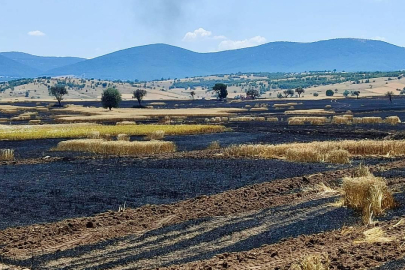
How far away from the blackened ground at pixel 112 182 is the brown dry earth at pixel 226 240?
5.67ft

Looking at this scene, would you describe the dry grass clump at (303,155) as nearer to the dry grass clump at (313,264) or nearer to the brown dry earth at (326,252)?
the brown dry earth at (326,252)

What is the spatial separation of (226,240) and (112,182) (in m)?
13.2

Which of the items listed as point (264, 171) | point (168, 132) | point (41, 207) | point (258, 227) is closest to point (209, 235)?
point (258, 227)

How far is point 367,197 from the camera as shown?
735 inches

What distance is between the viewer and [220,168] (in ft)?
107

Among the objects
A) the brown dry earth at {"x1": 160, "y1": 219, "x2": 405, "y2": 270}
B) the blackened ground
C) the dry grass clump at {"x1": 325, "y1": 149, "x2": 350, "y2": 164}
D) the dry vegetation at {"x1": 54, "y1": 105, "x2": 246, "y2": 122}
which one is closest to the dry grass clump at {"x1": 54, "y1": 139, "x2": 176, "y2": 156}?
the blackened ground

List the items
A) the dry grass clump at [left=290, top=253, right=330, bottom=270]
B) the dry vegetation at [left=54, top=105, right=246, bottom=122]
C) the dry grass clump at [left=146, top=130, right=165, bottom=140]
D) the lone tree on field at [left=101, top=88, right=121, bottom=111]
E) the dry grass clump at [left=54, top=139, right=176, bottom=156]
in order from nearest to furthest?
the dry grass clump at [left=290, top=253, right=330, bottom=270], the dry grass clump at [left=54, top=139, right=176, bottom=156], the dry grass clump at [left=146, top=130, right=165, bottom=140], the dry vegetation at [left=54, top=105, right=246, bottom=122], the lone tree on field at [left=101, top=88, right=121, bottom=111]

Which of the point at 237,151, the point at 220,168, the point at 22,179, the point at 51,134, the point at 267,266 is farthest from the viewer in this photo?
the point at 51,134

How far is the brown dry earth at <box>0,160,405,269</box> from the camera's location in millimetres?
13281

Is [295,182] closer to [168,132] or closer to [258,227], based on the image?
[258,227]

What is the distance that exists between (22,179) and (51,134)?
103 feet

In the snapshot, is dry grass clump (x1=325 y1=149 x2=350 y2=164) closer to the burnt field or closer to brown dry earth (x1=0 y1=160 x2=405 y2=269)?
the burnt field

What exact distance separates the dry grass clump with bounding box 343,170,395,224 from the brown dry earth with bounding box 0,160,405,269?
91 centimetres

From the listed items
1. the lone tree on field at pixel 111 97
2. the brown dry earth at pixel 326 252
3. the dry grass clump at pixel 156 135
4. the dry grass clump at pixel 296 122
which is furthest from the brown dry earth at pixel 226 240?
the lone tree on field at pixel 111 97
